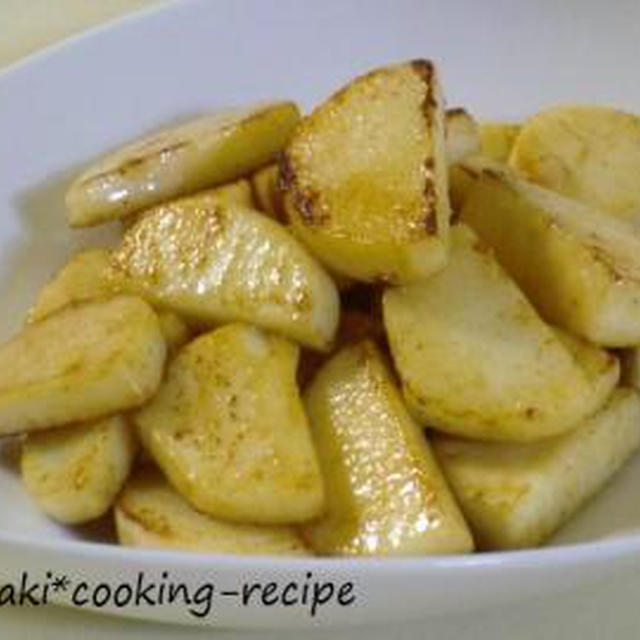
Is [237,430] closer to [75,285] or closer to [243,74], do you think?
[75,285]

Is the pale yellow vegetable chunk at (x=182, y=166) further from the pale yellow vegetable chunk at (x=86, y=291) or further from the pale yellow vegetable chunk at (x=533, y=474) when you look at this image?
the pale yellow vegetable chunk at (x=533, y=474)

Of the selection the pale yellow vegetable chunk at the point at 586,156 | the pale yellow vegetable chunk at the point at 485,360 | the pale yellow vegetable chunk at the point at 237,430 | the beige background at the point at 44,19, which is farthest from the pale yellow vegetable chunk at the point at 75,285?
the beige background at the point at 44,19

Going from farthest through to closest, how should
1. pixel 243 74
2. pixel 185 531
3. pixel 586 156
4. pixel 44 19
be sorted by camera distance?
pixel 44 19
pixel 243 74
pixel 586 156
pixel 185 531

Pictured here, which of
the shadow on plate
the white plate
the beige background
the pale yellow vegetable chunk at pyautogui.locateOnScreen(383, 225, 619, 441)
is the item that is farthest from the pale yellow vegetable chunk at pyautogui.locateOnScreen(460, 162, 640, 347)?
the beige background

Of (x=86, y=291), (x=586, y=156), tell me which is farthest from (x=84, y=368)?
(x=586, y=156)

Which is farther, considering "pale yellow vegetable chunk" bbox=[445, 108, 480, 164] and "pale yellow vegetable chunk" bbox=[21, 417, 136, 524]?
"pale yellow vegetable chunk" bbox=[445, 108, 480, 164]

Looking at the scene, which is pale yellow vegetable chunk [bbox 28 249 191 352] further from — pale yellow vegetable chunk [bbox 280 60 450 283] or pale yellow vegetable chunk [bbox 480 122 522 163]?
pale yellow vegetable chunk [bbox 480 122 522 163]
